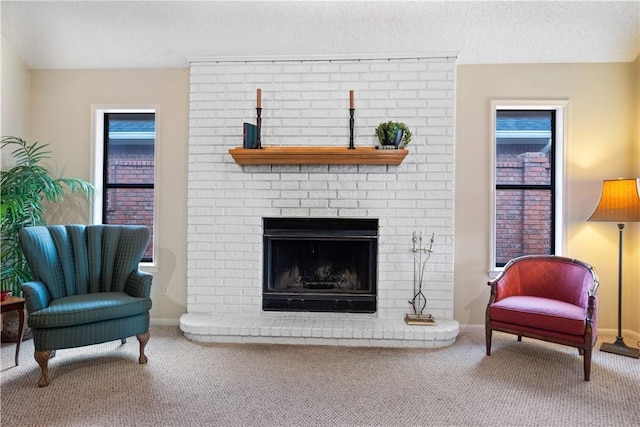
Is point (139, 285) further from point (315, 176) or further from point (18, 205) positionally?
point (315, 176)

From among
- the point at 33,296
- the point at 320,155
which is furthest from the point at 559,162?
the point at 33,296

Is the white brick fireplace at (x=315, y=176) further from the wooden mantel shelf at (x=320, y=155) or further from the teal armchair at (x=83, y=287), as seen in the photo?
the teal armchair at (x=83, y=287)

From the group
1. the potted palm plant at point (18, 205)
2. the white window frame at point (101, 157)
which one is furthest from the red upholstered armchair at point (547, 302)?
the potted palm plant at point (18, 205)

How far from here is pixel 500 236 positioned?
3.77 metres

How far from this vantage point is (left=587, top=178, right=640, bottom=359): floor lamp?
297 centimetres

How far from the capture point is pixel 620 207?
303 cm

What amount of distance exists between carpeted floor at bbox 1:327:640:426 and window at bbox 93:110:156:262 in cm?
138

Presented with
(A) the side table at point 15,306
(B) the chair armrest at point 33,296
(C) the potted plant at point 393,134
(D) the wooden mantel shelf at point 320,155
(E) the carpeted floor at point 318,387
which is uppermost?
(C) the potted plant at point 393,134

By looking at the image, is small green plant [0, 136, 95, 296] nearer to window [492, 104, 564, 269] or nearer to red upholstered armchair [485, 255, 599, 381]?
red upholstered armchair [485, 255, 599, 381]

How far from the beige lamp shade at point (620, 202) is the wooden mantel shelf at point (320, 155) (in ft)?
5.54

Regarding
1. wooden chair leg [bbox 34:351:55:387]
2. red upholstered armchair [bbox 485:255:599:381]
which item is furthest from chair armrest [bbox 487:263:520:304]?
wooden chair leg [bbox 34:351:55:387]

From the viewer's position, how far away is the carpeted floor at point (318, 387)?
81.4 inches

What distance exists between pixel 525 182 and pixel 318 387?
112 inches

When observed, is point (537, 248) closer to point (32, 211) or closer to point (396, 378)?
point (396, 378)
